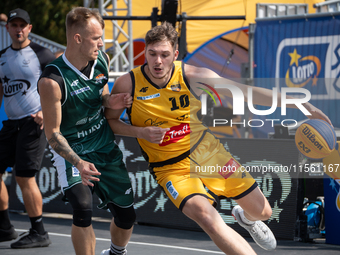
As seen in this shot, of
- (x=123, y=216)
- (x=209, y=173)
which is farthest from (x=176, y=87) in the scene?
(x=123, y=216)

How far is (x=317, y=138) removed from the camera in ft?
15.2

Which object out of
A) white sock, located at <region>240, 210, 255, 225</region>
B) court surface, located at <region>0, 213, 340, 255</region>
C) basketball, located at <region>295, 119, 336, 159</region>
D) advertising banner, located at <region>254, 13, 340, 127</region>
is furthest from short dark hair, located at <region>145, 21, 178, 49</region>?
advertising banner, located at <region>254, 13, 340, 127</region>

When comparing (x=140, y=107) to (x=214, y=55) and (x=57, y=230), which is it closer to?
(x=57, y=230)

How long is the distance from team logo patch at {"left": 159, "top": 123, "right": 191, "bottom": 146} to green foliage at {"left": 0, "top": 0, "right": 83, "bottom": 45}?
780 inches

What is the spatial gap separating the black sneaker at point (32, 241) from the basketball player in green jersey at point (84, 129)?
1304 millimetres

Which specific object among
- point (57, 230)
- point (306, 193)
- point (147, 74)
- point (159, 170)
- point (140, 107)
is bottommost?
point (57, 230)

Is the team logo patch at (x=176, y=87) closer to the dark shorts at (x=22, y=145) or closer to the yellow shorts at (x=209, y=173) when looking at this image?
the yellow shorts at (x=209, y=173)

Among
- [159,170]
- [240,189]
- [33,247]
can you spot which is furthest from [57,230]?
[240,189]

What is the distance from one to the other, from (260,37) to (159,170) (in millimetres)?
6718

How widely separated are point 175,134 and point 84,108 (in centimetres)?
80

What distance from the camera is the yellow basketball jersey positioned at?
13.6 ft

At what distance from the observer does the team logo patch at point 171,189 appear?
399 cm

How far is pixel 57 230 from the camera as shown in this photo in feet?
21.1

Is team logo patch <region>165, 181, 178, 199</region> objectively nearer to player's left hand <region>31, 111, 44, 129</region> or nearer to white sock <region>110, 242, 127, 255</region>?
white sock <region>110, 242, 127, 255</region>
